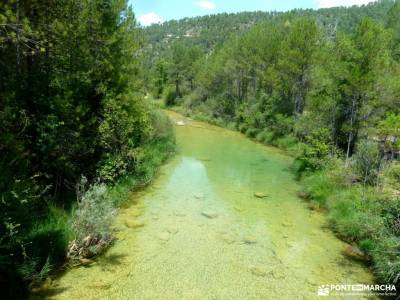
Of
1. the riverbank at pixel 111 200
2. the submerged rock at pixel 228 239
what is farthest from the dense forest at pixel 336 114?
the riverbank at pixel 111 200

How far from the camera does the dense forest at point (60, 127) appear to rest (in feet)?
21.5

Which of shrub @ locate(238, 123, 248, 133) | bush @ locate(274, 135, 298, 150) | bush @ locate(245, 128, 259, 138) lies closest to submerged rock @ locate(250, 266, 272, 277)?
bush @ locate(274, 135, 298, 150)

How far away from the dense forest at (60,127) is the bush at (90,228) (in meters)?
0.03

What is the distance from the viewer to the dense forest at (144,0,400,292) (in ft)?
30.0

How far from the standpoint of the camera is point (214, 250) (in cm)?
894

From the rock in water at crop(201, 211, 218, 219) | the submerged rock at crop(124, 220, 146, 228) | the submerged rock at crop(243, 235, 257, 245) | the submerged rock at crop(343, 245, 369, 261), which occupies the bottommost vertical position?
the submerged rock at crop(343, 245, 369, 261)

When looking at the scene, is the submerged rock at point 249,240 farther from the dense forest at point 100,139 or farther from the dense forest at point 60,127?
the dense forest at point 60,127

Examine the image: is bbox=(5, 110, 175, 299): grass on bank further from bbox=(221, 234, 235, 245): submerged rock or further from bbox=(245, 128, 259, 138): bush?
bbox=(245, 128, 259, 138): bush

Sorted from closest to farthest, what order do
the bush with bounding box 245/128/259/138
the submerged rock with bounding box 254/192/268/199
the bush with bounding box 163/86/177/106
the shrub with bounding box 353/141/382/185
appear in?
the shrub with bounding box 353/141/382/185 → the submerged rock with bounding box 254/192/268/199 → the bush with bounding box 245/128/259/138 → the bush with bounding box 163/86/177/106

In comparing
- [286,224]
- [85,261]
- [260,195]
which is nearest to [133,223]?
[85,261]

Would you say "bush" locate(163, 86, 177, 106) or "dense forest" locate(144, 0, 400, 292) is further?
"bush" locate(163, 86, 177, 106)

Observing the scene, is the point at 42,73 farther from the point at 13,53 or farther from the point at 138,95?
the point at 138,95

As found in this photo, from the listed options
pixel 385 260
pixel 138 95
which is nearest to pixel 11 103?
pixel 138 95

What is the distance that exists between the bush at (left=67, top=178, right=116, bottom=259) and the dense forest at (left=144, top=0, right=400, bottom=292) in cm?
687
